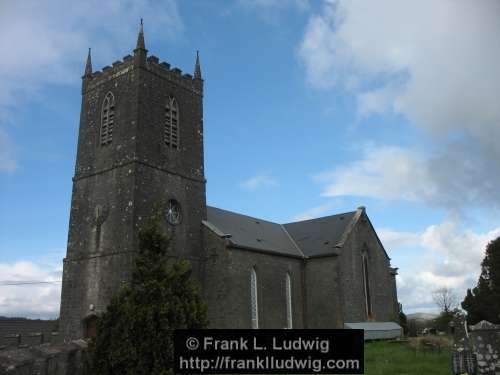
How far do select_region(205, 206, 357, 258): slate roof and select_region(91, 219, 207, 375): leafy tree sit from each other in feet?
47.2

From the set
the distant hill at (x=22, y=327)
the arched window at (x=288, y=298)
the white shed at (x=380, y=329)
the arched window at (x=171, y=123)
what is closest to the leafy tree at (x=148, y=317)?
the arched window at (x=171, y=123)

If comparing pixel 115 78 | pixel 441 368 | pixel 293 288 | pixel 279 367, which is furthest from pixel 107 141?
pixel 279 367

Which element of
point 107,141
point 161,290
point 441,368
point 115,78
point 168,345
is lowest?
point 441,368

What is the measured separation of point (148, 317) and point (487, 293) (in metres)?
41.5

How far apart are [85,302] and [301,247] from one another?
1715 centimetres

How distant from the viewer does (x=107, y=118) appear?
98.2 ft

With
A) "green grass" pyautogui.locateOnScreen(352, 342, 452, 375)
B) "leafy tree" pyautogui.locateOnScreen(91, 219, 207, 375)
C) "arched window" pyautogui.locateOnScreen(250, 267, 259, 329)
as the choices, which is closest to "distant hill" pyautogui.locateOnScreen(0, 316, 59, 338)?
"arched window" pyautogui.locateOnScreen(250, 267, 259, 329)

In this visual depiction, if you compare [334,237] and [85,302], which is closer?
[85,302]

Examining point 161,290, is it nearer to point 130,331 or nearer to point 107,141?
point 130,331

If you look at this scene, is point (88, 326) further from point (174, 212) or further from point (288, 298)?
point (288, 298)

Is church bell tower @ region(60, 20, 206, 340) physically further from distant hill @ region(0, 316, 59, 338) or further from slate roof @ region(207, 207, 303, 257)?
distant hill @ region(0, 316, 59, 338)

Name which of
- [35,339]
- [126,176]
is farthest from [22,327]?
[126,176]

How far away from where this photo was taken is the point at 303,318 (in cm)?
3531

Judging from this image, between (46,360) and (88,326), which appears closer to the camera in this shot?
(46,360)
